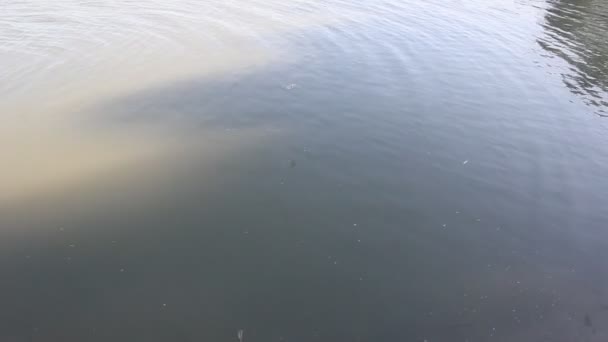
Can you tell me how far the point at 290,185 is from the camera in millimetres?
12961

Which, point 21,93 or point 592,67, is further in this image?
point 592,67

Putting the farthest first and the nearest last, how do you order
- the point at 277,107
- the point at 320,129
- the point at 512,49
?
the point at 512,49, the point at 277,107, the point at 320,129

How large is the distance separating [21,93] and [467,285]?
15.5 metres

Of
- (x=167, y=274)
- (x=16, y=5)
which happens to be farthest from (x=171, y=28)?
(x=167, y=274)

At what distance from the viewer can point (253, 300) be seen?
9.66 m

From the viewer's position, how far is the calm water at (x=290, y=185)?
377 inches

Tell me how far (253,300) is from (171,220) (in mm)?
3335

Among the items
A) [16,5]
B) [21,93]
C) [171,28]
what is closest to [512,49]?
[171,28]

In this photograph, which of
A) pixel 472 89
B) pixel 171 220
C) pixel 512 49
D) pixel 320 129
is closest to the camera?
pixel 171 220

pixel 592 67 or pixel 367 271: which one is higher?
pixel 592 67

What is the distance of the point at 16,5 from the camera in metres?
22.6

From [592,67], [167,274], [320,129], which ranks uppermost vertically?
[592,67]

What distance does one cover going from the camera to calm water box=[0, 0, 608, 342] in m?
9.57

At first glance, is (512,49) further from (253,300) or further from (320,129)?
(253,300)
